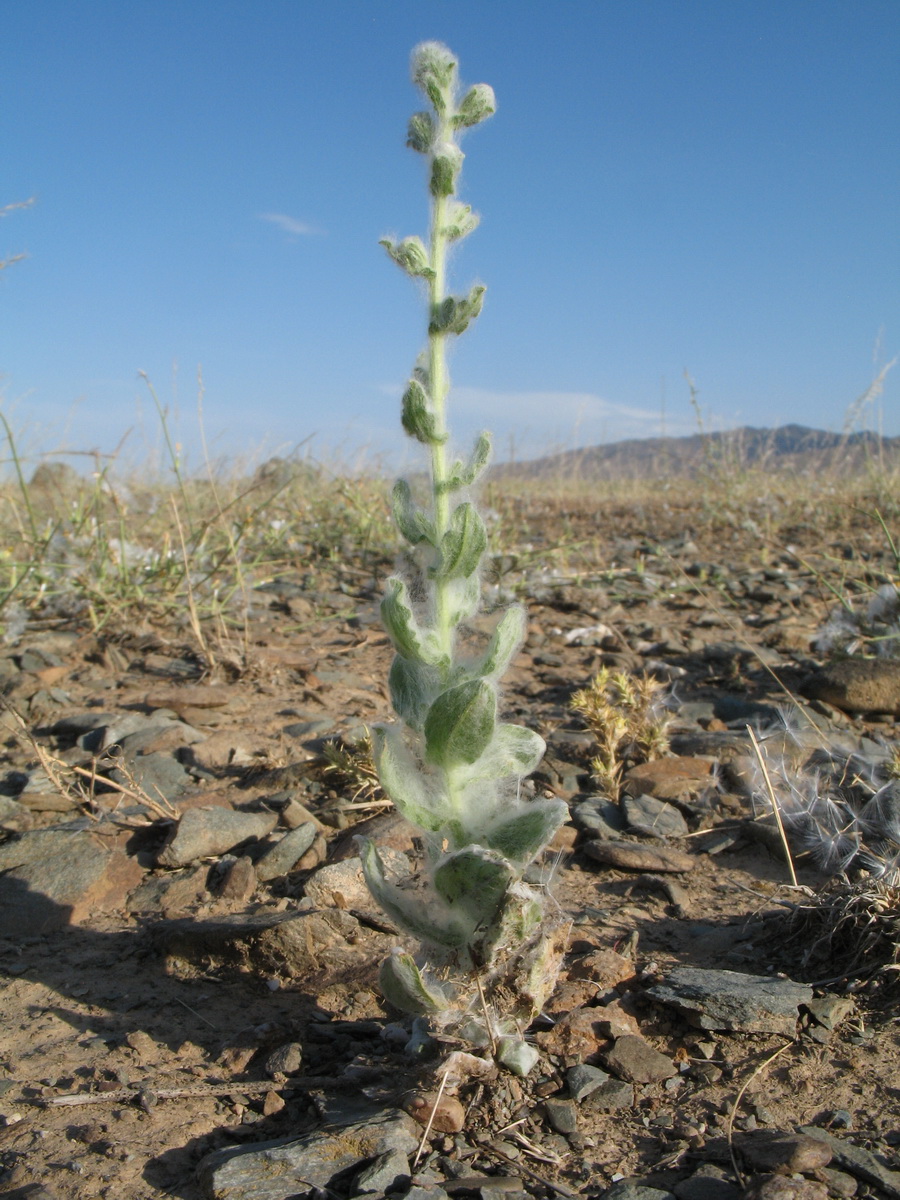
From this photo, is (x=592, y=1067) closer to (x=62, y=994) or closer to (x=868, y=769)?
(x=62, y=994)

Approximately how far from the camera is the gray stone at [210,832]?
2432 millimetres

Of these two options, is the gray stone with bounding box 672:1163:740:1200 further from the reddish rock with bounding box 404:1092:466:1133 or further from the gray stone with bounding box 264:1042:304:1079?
the gray stone with bounding box 264:1042:304:1079

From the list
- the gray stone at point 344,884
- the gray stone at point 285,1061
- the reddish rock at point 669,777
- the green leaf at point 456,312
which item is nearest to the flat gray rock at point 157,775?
the gray stone at point 344,884

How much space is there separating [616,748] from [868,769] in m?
0.76

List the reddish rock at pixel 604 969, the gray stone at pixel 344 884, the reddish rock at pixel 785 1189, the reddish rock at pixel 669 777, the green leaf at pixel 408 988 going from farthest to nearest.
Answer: the reddish rock at pixel 669 777, the gray stone at pixel 344 884, the reddish rock at pixel 604 969, the green leaf at pixel 408 988, the reddish rock at pixel 785 1189

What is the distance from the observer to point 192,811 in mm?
2555

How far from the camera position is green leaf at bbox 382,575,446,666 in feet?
5.10

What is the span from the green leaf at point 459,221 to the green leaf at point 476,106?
17 cm

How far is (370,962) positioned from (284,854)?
51 centimetres

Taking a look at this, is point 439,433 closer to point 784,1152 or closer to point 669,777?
point 784,1152

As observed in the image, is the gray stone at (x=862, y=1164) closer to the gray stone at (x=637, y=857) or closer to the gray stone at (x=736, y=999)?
the gray stone at (x=736, y=999)

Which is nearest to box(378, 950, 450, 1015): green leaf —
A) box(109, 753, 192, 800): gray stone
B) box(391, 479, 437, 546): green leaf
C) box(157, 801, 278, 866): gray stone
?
box(391, 479, 437, 546): green leaf

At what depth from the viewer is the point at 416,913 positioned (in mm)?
1569

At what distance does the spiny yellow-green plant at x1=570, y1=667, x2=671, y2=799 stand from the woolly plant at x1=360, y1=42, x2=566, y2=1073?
1145 millimetres
